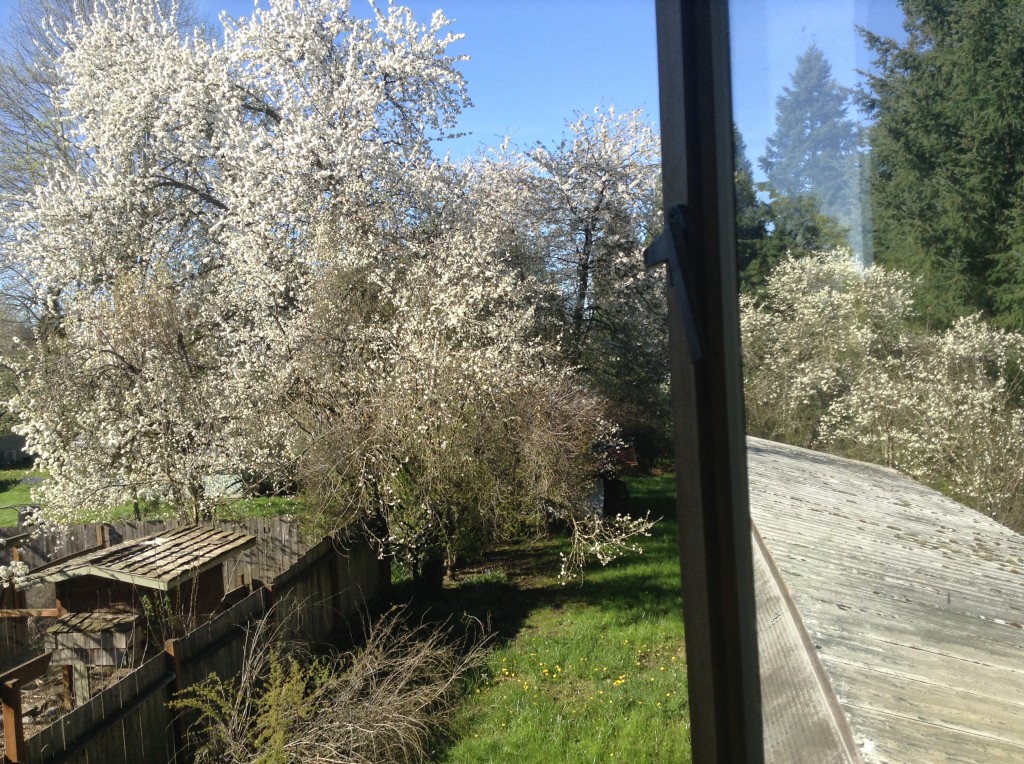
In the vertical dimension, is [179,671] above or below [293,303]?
below

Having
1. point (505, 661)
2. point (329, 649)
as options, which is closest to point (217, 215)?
point (329, 649)

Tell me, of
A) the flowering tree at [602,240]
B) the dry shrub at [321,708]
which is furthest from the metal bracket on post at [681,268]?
the flowering tree at [602,240]

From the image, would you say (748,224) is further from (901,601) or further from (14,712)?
(14,712)

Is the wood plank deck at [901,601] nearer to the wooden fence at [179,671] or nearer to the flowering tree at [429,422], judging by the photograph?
the wooden fence at [179,671]

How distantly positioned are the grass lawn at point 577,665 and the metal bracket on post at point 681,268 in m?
5.36

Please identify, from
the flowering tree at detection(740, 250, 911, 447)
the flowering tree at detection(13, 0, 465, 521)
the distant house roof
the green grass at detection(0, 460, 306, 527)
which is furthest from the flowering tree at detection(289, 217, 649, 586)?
the flowering tree at detection(740, 250, 911, 447)

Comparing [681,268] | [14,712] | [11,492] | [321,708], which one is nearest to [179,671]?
[321,708]

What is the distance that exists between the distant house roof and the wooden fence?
0.42 metres

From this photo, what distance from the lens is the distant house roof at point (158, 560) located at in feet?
19.5

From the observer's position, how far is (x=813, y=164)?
97 cm

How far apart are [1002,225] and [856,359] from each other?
214 millimetres

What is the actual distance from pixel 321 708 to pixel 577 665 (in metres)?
2.66

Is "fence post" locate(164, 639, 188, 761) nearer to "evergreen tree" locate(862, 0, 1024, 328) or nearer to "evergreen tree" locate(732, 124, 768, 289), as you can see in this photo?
"evergreen tree" locate(732, 124, 768, 289)

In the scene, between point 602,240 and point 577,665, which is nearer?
point 577,665
